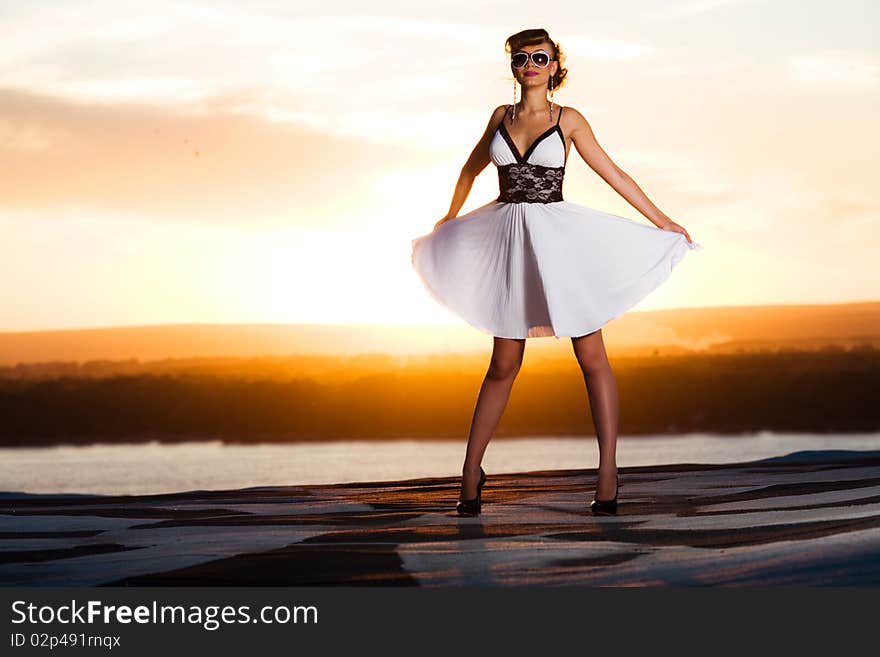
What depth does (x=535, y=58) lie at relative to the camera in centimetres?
502

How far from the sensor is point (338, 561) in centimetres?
392

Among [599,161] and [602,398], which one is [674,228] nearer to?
[599,161]

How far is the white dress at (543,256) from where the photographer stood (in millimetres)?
5027

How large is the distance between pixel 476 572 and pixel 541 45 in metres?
2.18

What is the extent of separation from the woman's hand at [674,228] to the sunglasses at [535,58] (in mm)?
763

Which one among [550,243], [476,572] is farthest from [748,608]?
[550,243]

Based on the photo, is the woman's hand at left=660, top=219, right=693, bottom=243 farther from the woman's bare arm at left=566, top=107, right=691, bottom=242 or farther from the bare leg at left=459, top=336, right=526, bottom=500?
the bare leg at left=459, top=336, right=526, bottom=500

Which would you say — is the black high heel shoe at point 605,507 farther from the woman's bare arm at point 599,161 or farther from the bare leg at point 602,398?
the woman's bare arm at point 599,161

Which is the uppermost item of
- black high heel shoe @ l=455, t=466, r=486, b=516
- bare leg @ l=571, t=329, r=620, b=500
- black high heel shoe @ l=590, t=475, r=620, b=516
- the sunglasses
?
the sunglasses

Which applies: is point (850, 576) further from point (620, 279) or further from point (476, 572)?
point (620, 279)

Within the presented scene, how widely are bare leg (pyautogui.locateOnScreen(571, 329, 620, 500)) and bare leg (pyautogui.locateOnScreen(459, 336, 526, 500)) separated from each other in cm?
24

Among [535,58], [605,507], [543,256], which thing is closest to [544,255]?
[543,256]

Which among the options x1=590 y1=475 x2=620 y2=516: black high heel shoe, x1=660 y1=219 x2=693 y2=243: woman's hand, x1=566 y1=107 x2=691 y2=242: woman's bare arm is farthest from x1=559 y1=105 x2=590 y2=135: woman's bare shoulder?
x1=590 y1=475 x2=620 y2=516: black high heel shoe

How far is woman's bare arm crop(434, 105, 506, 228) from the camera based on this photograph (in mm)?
5203
